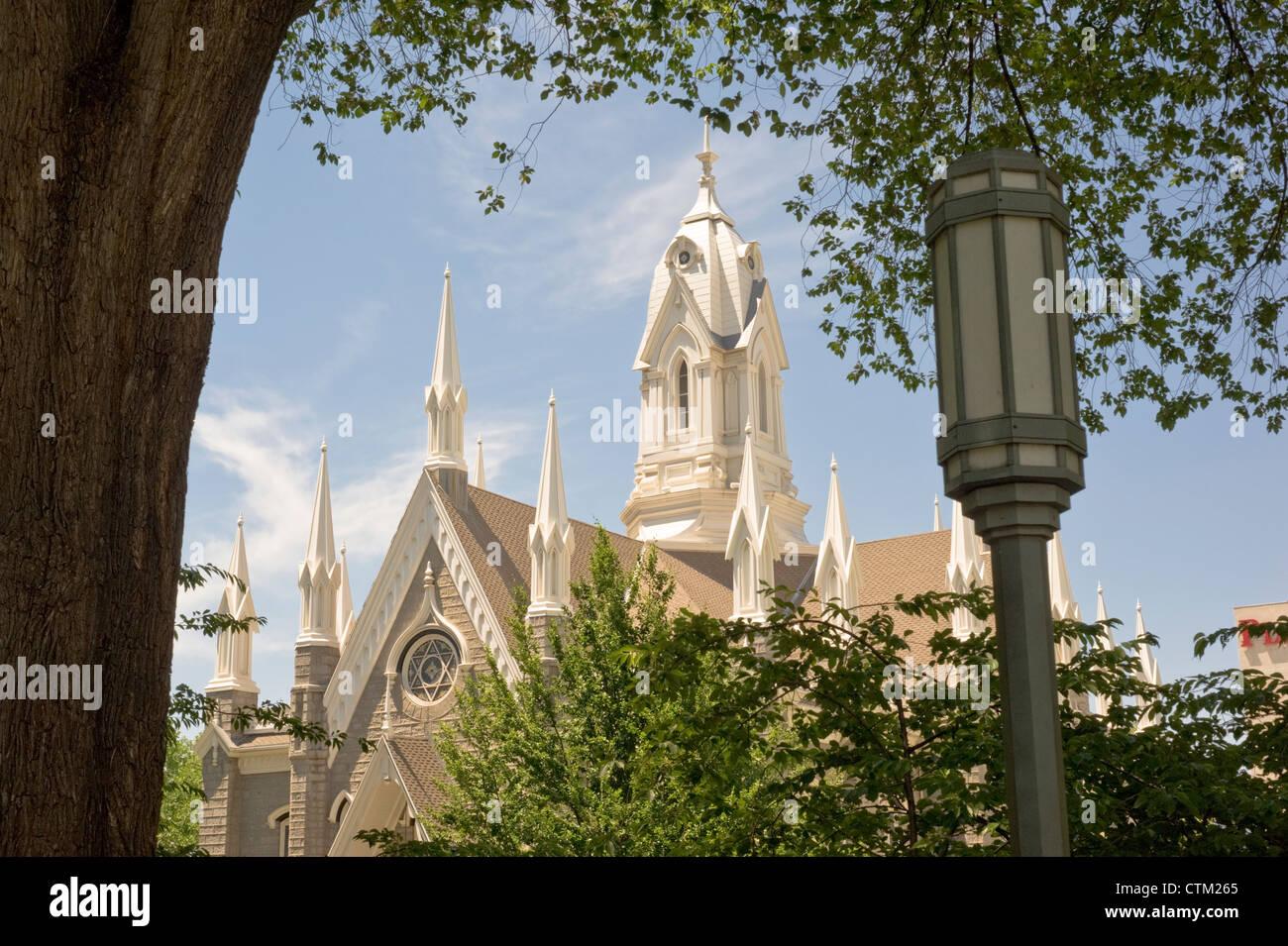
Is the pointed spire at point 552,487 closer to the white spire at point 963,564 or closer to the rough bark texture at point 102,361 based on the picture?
the white spire at point 963,564

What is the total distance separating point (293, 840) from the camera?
39656 mm

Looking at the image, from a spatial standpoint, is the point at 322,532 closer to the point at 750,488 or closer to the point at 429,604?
the point at 429,604

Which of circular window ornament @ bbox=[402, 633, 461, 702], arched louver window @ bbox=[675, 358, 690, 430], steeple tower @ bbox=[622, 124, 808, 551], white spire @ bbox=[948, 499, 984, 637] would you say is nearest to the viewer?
white spire @ bbox=[948, 499, 984, 637]

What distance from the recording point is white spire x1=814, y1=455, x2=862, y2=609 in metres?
39.6

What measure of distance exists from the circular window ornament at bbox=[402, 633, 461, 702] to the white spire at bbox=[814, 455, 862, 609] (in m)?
11.9

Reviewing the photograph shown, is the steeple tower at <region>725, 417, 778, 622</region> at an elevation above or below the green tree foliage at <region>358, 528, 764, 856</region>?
above

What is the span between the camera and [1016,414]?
296cm

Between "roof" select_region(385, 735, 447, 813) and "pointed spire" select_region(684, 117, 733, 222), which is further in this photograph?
"pointed spire" select_region(684, 117, 733, 222)

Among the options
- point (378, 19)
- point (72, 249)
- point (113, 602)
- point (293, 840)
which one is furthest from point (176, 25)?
point (293, 840)

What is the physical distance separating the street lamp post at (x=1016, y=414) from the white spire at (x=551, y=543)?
34.4 m

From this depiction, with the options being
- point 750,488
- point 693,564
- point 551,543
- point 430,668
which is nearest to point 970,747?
point 551,543

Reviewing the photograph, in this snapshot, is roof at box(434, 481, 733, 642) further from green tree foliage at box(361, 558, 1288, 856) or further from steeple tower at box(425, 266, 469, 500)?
green tree foliage at box(361, 558, 1288, 856)

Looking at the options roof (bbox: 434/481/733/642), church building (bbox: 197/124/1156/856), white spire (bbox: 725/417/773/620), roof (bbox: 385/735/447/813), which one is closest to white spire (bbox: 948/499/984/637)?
church building (bbox: 197/124/1156/856)

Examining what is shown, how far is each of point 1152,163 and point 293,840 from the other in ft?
113
